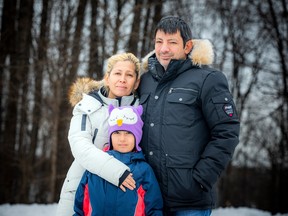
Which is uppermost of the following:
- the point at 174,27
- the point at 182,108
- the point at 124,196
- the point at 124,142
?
the point at 174,27

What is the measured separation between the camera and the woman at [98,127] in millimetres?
2471

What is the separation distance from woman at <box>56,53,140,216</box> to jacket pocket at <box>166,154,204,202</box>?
29 cm

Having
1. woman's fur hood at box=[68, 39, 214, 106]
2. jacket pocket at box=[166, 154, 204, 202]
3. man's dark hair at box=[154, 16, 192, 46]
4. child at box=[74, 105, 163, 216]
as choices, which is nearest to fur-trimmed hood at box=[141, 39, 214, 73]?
woman's fur hood at box=[68, 39, 214, 106]

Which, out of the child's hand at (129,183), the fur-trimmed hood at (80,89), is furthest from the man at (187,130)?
the fur-trimmed hood at (80,89)

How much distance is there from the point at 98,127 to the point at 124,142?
29 centimetres

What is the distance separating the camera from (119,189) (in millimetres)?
2488

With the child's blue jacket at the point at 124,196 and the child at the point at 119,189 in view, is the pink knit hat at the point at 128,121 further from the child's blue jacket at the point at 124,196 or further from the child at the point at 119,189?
the child's blue jacket at the point at 124,196

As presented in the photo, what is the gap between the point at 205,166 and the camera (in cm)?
237

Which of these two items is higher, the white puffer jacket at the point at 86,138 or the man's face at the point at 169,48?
the man's face at the point at 169,48

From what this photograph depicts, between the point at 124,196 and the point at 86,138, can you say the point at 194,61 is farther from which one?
the point at 124,196

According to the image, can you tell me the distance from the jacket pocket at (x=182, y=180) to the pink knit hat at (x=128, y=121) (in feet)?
1.07

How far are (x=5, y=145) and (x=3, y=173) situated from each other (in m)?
0.92

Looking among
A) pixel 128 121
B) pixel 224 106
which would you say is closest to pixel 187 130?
pixel 224 106

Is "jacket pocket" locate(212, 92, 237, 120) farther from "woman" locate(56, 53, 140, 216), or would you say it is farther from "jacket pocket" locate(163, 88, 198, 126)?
"woman" locate(56, 53, 140, 216)
